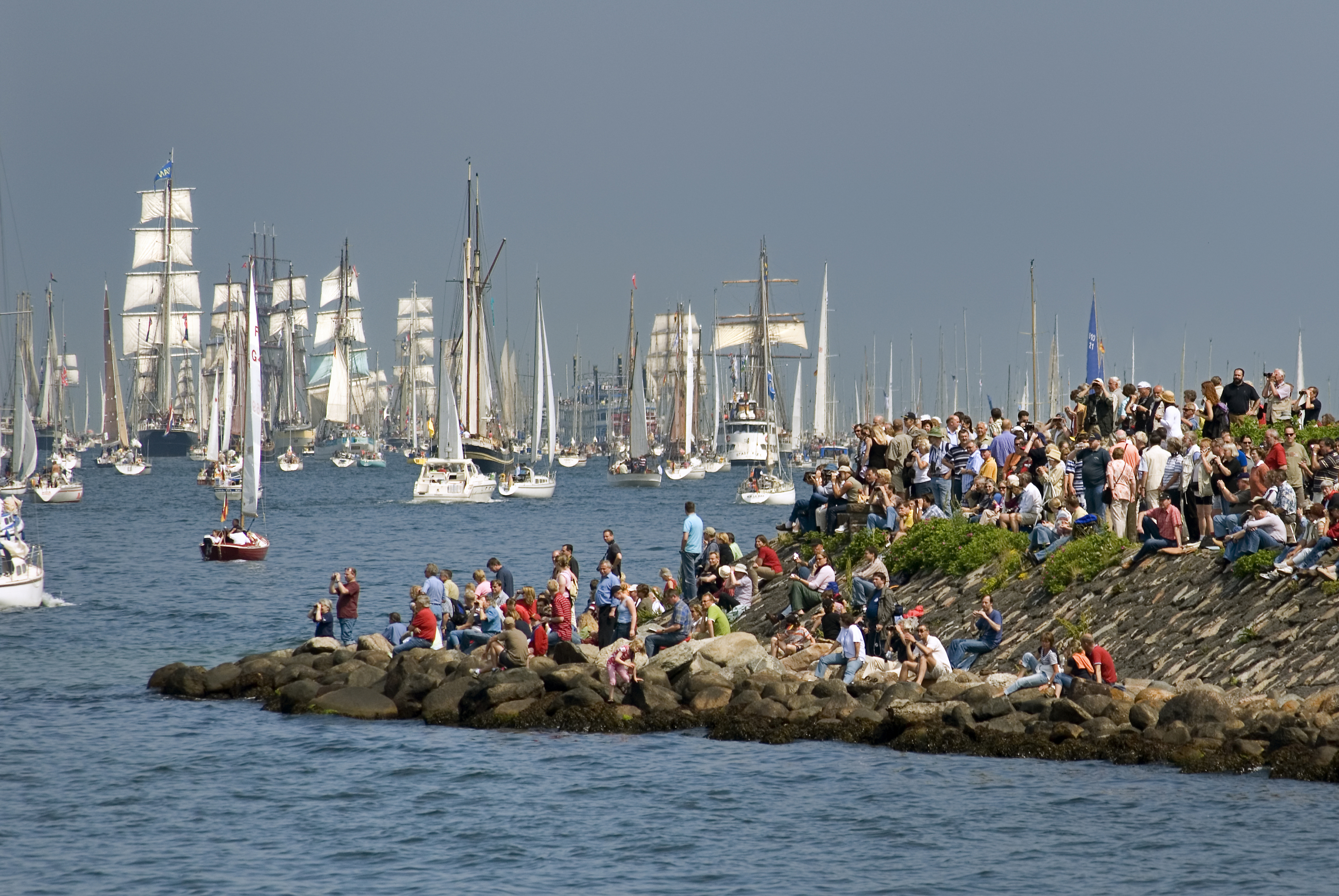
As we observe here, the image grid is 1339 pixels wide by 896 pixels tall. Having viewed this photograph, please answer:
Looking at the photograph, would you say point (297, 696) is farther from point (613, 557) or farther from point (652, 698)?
point (613, 557)

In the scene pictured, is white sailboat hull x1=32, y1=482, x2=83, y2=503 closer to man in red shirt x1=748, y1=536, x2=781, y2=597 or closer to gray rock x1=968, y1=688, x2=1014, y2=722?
man in red shirt x1=748, y1=536, x2=781, y2=597

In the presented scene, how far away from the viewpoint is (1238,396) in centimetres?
3088

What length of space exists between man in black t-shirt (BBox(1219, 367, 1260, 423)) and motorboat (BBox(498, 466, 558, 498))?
71389 mm

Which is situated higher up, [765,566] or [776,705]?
[765,566]

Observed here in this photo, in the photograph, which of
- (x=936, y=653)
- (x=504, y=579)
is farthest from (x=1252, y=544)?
(x=504, y=579)

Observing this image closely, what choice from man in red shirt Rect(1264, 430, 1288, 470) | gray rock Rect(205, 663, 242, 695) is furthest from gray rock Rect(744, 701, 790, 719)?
gray rock Rect(205, 663, 242, 695)

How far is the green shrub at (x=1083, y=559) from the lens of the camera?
26812 millimetres

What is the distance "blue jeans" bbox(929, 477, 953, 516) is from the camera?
32219 mm

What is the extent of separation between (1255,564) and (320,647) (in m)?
16.4

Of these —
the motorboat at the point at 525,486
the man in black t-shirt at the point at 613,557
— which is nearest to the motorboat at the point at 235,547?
the man in black t-shirt at the point at 613,557

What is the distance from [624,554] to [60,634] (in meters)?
25.0

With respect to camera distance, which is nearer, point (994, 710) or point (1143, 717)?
point (1143, 717)

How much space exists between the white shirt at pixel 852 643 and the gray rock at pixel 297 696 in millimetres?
8759

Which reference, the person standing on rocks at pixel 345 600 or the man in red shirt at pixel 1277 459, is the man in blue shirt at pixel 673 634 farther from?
the man in red shirt at pixel 1277 459
